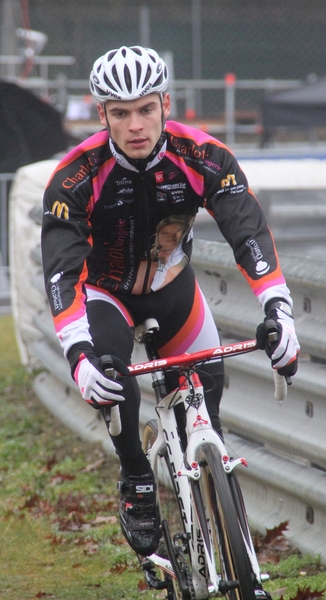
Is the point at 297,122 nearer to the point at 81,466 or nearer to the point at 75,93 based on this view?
the point at 75,93

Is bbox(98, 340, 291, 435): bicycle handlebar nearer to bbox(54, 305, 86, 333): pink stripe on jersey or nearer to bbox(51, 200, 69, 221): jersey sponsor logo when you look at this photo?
bbox(54, 305, 86, 333): pink stripe on jersey

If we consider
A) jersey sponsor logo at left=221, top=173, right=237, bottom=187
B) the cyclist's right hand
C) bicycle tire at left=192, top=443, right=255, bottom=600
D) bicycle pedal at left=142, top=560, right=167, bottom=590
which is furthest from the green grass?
jersey sponsor logo at left=221, top=173, right=237, bottom=187

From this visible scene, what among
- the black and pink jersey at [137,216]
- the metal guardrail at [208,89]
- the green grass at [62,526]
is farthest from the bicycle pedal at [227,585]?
the metal guardrail at [208,89]

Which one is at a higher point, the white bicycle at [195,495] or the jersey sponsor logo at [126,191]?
the jersey sponsor logo at [126,191]

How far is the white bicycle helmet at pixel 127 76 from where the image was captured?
3641 millimetres

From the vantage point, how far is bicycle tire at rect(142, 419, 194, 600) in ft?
12.1

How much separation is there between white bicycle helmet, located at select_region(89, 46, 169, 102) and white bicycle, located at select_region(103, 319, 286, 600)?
97 cm

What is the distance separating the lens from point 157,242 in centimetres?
400

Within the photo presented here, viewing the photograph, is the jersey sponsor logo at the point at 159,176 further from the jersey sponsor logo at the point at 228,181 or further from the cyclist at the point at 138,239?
the jersey sponsor logo at the point at 228,181

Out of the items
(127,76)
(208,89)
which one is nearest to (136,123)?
(127,76)

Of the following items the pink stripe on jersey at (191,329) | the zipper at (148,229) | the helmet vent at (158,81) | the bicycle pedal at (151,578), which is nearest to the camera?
the helmet vent at (158,81)

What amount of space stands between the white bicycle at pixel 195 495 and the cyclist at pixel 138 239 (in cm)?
9

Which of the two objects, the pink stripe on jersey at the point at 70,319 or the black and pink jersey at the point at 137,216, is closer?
the pink stripe on jersey at the point at 70,319

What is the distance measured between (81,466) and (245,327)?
6.51ft
